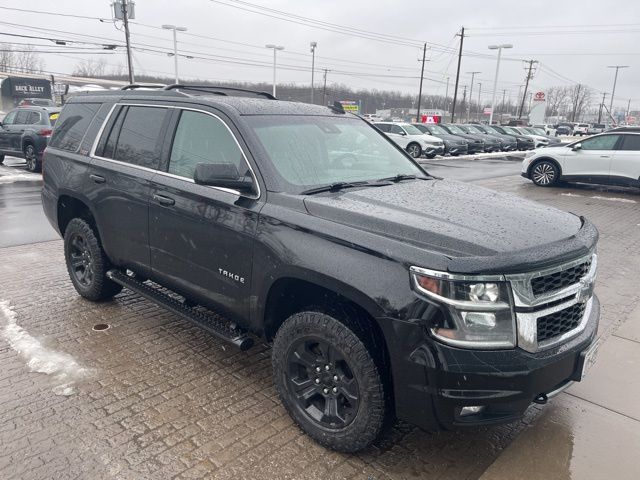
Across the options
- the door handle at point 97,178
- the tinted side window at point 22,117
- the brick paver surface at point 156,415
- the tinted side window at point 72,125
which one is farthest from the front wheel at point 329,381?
the tinted side window at point 22,117

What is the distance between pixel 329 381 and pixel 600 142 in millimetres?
13631

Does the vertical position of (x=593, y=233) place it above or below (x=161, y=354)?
above

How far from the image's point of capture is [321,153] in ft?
11.8

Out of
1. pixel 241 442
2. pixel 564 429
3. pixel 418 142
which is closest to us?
pixel 241 442

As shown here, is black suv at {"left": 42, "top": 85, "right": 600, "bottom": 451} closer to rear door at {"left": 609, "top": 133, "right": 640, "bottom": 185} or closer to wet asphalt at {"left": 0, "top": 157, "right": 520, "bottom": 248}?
wet asphalt at {"left": 0, "top": 157, "right": 520, "bottom": 248}

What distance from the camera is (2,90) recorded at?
169ft

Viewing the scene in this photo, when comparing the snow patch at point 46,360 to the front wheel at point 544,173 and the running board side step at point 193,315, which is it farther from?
the front wheel at point 544,173

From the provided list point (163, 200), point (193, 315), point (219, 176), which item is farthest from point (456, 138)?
point (219, 176)

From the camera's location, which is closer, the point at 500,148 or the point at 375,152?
the point at 375,152

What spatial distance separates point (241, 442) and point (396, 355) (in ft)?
3.78

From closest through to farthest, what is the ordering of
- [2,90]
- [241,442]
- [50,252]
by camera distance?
[241,442] < [50,252] < [2,90]

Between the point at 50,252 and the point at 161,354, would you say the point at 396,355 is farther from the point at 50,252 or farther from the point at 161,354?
the point at 50,252

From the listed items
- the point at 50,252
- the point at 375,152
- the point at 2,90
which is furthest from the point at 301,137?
the point at 2,90

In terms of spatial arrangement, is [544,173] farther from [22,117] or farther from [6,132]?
[6,132]
